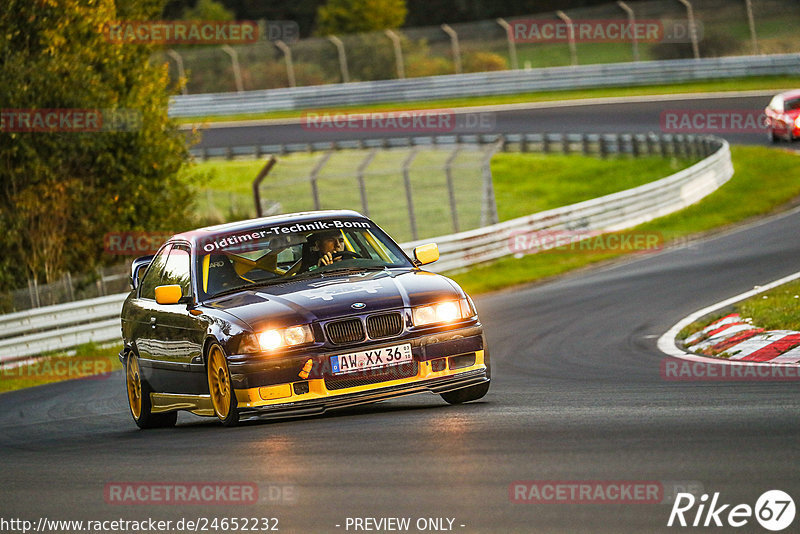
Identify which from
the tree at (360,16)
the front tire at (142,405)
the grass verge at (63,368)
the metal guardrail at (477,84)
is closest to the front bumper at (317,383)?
the front tire at (142,405)

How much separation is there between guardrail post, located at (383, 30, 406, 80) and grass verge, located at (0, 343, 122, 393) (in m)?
34.2

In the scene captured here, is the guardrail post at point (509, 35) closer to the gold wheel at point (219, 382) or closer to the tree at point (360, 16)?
the tree at point (360, 16)

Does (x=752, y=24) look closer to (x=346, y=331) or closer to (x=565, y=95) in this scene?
(x=565, y=95)

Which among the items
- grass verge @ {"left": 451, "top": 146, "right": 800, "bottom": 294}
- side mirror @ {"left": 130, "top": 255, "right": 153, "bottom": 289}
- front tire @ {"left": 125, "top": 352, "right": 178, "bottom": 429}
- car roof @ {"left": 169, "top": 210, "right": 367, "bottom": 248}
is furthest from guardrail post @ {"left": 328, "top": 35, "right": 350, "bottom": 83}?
car roof @ {"left": 169, "top": 210, "right": 367, "bottom": 248}

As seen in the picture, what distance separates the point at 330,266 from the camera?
31.7 ft

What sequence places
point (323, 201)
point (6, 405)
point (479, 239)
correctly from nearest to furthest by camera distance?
1. point (6, 405)
2. point (479, 239)
3. point (323, 201)

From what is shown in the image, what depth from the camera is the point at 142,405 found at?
10.3 meters

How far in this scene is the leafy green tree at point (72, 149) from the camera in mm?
22781

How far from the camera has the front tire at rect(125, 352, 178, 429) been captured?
10289 millimetres

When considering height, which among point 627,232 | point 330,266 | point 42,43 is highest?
point 42,43

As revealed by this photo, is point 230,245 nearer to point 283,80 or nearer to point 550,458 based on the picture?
point 550,458

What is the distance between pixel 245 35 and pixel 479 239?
4496cm

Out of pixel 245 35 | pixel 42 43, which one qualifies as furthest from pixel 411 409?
pixel 245 35

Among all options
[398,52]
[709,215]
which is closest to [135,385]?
[709,215]
